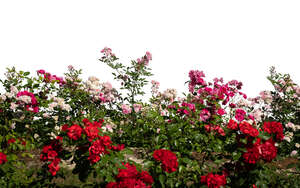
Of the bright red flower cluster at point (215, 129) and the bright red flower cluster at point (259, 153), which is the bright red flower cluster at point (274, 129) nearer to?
the bright red flower cluster at point (259, 153)

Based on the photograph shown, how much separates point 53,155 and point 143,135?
3.65 meters

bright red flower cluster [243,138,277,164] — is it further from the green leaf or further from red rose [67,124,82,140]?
red rose [67,124,82,140]

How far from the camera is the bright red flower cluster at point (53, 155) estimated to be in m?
3.23

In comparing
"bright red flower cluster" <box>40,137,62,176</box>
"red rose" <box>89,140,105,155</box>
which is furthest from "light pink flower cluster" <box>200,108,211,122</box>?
"bright red flower cluster" <box>40,137,62,176</box>

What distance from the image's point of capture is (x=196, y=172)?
153 inches

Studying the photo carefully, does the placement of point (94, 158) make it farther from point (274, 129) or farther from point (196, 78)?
point (196, 78)

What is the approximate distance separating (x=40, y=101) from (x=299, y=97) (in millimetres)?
6779

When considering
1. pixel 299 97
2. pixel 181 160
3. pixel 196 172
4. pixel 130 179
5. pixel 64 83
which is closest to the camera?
pixel 130 179

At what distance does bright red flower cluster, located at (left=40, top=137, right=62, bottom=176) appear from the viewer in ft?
10.6

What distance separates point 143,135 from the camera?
6.72 meters

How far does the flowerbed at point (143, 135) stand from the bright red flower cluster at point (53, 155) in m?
0.01

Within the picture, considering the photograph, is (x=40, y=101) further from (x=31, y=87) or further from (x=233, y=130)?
(x=233, y=130)

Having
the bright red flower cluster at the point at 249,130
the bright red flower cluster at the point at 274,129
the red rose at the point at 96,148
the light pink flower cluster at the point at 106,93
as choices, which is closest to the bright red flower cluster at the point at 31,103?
the light pink flower cluster at the point at 106,93

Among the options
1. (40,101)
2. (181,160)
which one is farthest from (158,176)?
(40,101)
